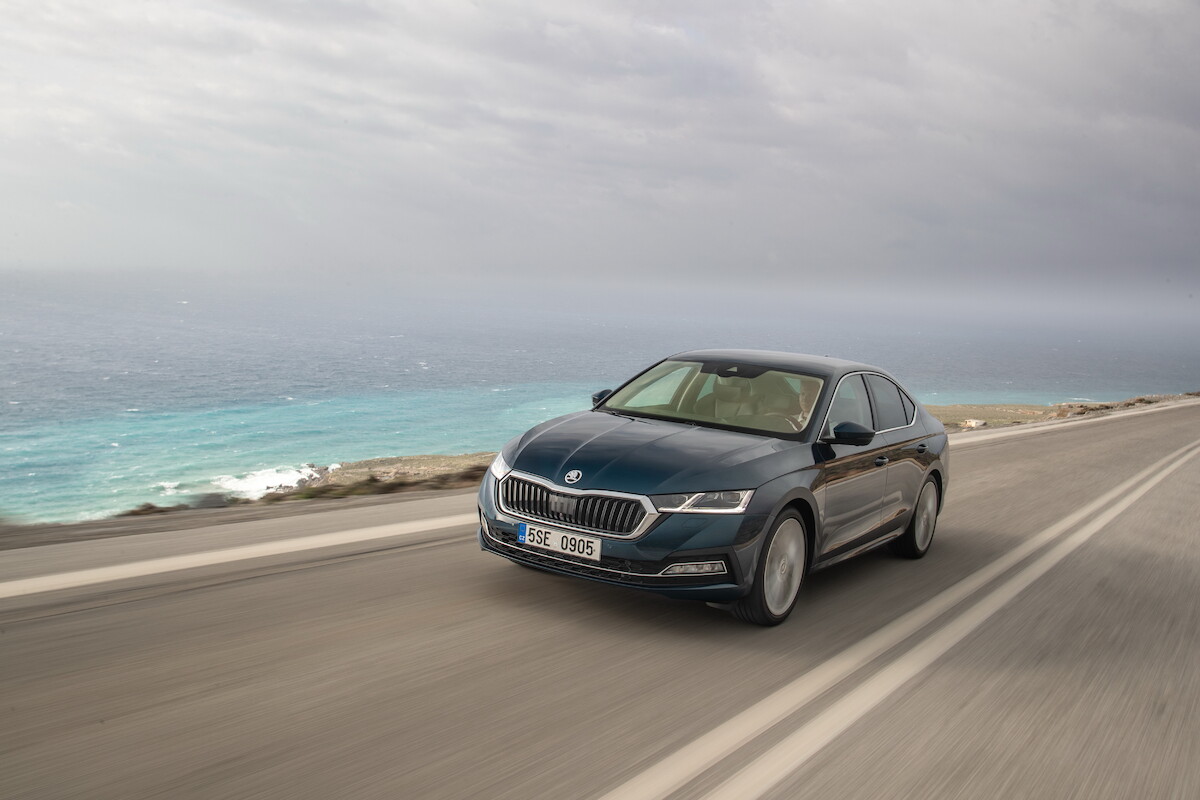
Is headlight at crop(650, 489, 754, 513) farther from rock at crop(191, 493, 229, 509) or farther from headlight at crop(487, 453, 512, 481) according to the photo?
rock at crop(191, 493, 229, 509)

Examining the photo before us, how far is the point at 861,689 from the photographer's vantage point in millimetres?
4602

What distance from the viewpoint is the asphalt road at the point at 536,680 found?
3.38 meters

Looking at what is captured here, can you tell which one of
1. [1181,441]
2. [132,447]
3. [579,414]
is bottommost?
[132,447]

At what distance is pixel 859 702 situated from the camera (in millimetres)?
4410

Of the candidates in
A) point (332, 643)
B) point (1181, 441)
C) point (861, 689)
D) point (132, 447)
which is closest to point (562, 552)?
point (332, 643)

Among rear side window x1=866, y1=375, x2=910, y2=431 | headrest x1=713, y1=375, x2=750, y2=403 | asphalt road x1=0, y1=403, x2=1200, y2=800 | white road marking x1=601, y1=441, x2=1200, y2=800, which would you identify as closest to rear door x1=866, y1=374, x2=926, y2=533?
rear side window x1=866, y1=375, x2=910, y2=431

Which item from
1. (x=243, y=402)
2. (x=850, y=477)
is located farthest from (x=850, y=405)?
(x=243, y=402)

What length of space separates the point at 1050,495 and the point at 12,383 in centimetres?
13129

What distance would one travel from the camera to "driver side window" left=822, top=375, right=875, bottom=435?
634 cm

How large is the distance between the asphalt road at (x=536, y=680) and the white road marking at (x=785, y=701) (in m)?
0.02

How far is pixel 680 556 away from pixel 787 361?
2.36 m

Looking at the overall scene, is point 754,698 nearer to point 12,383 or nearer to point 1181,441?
point 1181,441

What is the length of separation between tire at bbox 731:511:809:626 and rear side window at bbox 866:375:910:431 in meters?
1.74

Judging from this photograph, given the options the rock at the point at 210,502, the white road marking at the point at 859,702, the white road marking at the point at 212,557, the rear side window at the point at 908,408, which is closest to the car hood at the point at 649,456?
the white road marking at the point at 859,702
